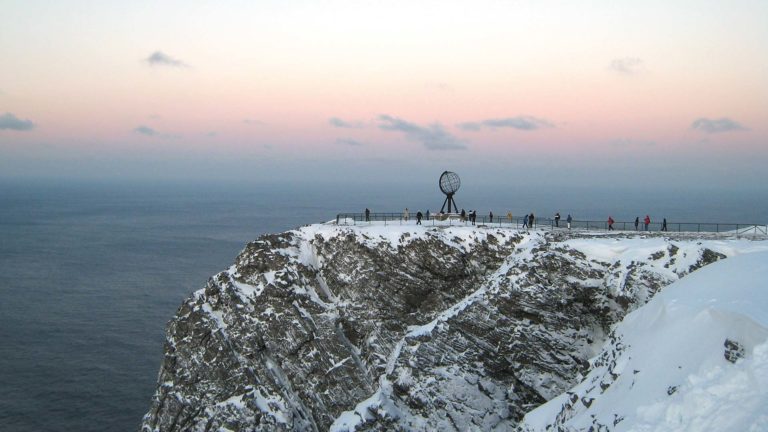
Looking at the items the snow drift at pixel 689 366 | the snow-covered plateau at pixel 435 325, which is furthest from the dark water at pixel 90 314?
the snow drift at pixel 689 366

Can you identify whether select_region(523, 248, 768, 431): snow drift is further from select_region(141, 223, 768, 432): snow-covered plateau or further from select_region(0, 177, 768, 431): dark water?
select_region(0, 177, 768, 431): dark water

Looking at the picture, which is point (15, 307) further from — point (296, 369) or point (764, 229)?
point (764, 229)

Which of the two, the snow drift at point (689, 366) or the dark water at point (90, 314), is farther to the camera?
the dark water at point (90, 314)

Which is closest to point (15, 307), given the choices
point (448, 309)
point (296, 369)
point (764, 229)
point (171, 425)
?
point (171, 425)

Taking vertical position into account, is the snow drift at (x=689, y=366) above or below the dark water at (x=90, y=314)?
above

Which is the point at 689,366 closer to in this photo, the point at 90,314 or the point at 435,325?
the point at 435,325

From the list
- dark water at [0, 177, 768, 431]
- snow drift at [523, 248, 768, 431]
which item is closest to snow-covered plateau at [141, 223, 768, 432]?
snow drift at [523, 248, 768, 431]

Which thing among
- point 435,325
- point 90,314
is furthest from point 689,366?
point 90,314

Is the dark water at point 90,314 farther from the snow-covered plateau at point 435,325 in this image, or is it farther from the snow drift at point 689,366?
the snow drift at point 689,366
